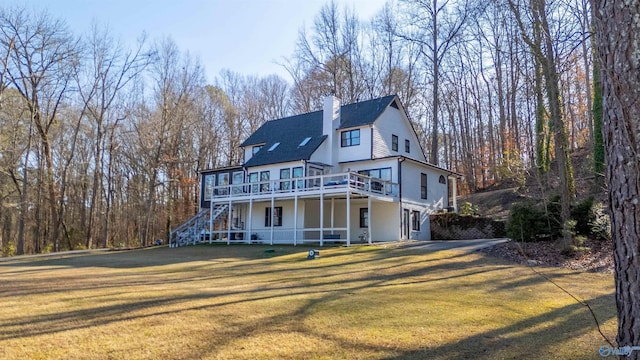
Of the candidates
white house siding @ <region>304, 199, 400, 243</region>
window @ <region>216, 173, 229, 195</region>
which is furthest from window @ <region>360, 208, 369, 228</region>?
window @ <region>216, 173, 229, 195</region>

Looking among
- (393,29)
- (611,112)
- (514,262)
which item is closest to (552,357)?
(611,112)

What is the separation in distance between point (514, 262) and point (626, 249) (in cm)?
1239

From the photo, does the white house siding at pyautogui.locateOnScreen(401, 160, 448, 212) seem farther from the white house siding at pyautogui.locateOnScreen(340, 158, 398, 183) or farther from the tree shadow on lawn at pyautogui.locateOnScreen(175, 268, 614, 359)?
the tree shadow on lawn at pyautogui.locateOnScreen(175, 268, 614, 359)

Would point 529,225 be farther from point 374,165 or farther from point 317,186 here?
point 317,186

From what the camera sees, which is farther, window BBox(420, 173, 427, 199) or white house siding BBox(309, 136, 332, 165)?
window BBox(420, 173, 427, 199)

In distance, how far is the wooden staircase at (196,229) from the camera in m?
26.2

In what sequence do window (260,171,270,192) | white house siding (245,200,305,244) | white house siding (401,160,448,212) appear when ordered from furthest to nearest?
window (260,171,270,192)
white house siding (245,200,305,244)
white house siding (401,160,448,212)

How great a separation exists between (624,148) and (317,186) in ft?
69.0

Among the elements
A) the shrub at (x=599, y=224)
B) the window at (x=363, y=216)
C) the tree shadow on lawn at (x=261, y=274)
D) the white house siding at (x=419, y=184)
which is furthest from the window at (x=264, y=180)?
the shrub at (x=599, y=224)

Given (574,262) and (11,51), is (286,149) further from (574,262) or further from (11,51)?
(11,51)

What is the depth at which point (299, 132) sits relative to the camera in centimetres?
2814

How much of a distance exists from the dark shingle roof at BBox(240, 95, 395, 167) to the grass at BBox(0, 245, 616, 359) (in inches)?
521

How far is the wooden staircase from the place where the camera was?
26250 mm

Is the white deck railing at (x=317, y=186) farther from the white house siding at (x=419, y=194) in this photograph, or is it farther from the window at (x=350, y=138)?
the window at (x=350, y=138)
